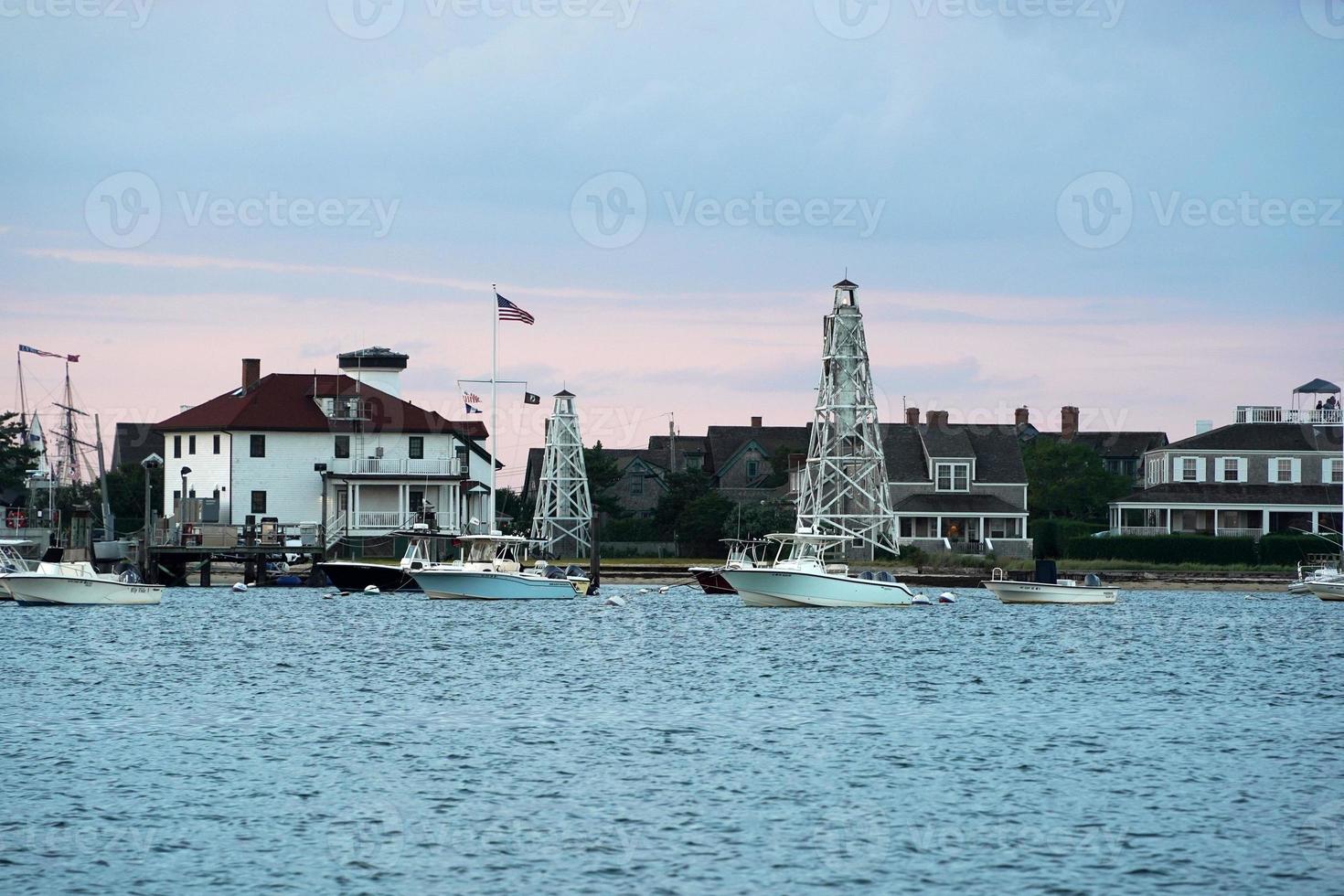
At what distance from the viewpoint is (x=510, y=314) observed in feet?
242

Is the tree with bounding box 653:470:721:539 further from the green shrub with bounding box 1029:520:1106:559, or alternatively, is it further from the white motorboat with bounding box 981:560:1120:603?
the white motorboat with bounding box 981:560:1120:603

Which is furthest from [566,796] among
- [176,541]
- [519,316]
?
[176,541]

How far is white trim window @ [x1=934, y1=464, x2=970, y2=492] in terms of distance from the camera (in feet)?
326

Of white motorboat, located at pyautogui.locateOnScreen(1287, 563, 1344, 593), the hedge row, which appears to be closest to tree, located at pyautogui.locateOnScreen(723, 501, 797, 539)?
the hedge row

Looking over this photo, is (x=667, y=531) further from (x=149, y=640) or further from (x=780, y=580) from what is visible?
(x=149, y=640)

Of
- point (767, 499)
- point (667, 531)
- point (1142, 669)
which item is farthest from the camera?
point (767, 499)

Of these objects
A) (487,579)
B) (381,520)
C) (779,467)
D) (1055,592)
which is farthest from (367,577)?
(779,467)

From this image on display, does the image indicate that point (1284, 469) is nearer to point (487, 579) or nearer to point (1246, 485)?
point (1246, 485)

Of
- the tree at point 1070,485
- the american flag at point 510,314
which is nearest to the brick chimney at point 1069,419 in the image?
the tree at point 1070,485

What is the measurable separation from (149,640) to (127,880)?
34.0m

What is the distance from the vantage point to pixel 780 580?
213 feet

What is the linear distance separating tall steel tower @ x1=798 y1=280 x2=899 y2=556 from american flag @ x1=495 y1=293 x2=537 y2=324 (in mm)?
26204

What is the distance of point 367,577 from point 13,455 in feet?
146

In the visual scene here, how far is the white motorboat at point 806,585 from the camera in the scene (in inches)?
2537
